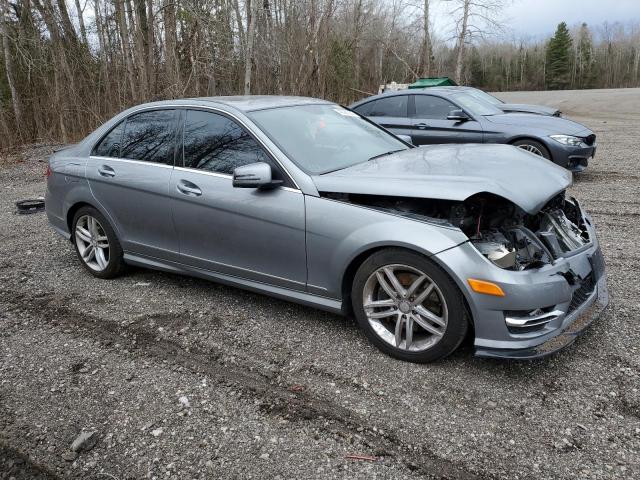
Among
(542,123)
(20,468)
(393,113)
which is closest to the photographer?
(20,468)

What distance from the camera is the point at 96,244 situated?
16.1ft

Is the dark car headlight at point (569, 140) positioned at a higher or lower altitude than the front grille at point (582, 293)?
higher

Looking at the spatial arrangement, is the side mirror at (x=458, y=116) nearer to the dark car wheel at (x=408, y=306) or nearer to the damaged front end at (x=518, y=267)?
the damaged front end at (x=518, y=267)

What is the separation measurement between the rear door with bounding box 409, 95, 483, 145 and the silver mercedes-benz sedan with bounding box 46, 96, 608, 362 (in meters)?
4.19

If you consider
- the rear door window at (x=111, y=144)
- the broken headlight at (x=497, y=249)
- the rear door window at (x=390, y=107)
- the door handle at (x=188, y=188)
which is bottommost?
the broken headlight at (x=497, y=249)

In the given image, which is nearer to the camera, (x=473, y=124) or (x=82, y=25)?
(x=473, y=124)

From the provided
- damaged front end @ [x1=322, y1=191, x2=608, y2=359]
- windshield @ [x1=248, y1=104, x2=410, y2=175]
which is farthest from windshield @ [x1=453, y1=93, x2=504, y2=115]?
damaged front end @ [x1=322, y1=191, x2=608, y2=359]

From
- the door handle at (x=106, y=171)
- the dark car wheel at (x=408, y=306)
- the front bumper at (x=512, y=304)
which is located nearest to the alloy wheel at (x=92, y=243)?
the door handle at (x=106, y=171)

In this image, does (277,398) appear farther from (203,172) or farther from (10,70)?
(10,70)

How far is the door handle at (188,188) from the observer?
3972 millimetres

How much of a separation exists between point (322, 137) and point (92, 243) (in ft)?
8.06

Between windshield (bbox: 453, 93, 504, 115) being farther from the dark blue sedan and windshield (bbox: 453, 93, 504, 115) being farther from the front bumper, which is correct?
the front bumper

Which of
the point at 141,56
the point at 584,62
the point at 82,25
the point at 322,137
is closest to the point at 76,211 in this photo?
the point at 322,137

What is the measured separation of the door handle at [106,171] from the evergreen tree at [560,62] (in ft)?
239
